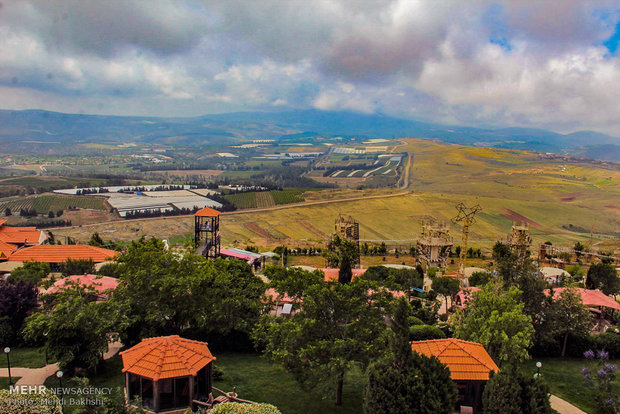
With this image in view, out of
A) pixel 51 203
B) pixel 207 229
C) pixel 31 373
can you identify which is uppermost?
pixel 207 229

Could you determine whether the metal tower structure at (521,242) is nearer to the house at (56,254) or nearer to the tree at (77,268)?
the house at (56,254)

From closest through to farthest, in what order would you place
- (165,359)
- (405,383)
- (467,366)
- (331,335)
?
(405,383) < (165,359) < (467,366) < (331,335)

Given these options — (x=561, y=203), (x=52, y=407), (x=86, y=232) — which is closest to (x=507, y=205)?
(x=561, y=203)

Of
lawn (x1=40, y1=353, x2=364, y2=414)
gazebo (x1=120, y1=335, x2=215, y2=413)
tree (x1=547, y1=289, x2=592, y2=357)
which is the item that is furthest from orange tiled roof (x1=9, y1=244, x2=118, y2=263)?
tree (x1=547, y1=289, x2=592, y2=357)

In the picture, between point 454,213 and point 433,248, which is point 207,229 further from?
point 454,213

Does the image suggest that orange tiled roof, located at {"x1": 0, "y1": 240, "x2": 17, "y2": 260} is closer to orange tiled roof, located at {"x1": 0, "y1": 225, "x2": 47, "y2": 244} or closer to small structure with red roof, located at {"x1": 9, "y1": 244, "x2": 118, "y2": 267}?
small structure with red roof, located at {"x1": 9, "y1": 244, "x2": 118, "y2": 267}

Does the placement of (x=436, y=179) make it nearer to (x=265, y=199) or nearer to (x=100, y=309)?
(x=265, y=199)

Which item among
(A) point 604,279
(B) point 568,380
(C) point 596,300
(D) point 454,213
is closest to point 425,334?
→ (B) point 568,380
